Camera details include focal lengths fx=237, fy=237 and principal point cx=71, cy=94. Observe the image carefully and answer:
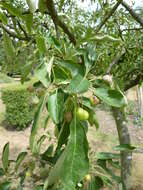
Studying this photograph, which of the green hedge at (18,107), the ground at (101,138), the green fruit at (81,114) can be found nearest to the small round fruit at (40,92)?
the green fruit at (81,114)

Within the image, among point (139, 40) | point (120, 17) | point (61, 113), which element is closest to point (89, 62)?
point (61, 113)

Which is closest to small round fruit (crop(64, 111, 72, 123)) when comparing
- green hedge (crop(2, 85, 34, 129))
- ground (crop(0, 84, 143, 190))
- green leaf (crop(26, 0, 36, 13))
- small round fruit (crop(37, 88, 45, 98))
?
small round fruit (crop(37, 88, 45, 98))

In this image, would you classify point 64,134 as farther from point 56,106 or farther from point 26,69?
point 26,69

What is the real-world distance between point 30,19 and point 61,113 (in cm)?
42

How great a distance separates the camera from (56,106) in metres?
0.68

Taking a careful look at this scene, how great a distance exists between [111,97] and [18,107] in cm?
563

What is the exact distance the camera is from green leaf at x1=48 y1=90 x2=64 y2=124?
668 mm

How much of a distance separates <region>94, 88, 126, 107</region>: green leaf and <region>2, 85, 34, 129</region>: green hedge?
5414mm

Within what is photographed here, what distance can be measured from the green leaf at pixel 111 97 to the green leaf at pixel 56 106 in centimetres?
11

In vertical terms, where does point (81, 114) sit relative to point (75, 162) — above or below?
above

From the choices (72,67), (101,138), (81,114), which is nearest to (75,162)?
(81,114)

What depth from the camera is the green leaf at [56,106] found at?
0.67 m

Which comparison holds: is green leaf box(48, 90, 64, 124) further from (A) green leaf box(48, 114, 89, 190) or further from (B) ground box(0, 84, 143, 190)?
(B) ground box(0, 84, 143, 190)

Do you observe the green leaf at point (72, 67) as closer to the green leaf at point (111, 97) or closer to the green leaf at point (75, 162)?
the green leaf at point (111, 97)
